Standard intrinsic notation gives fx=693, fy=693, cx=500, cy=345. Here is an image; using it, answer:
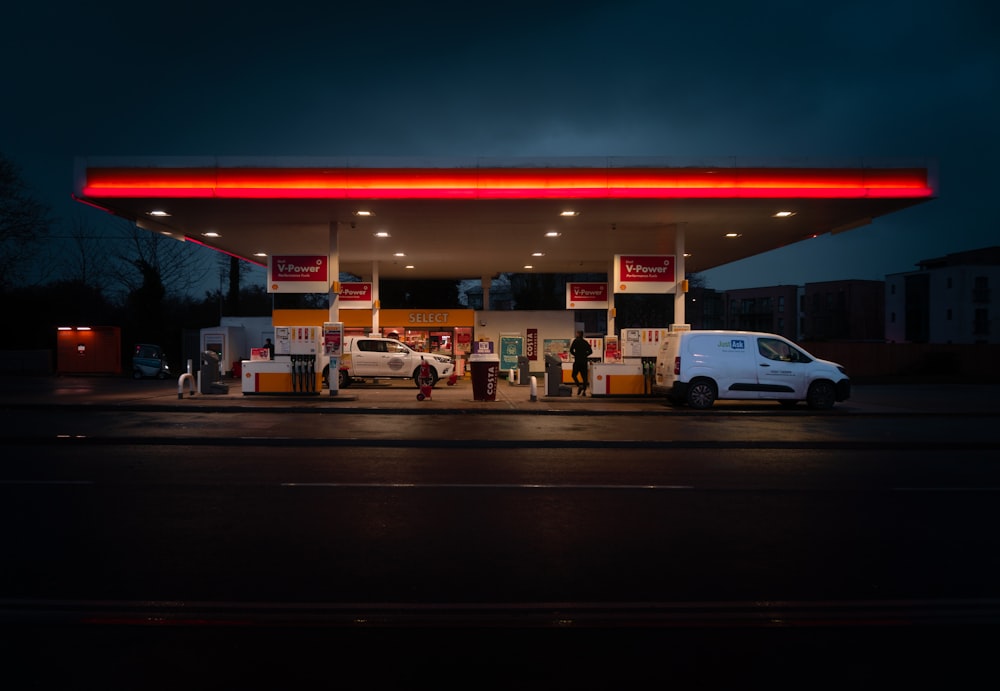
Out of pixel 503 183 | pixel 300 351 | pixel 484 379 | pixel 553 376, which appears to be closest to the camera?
pixel 503 183

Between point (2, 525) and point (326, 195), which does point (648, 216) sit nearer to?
point (326, 195)

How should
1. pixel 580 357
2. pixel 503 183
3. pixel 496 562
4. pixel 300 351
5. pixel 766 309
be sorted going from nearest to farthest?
pixel 496 562, pixel 503 183, pixel 300 351, pixel 580 357, pixel 766 309

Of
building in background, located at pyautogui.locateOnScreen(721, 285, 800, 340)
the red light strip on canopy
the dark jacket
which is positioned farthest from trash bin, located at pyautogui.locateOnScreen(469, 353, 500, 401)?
building in background, located at pyautogui.locateOnScreen(721, 285, 800, 340)

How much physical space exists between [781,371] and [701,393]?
205cm

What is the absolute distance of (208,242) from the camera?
82.8 ft

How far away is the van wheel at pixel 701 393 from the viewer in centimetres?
1722

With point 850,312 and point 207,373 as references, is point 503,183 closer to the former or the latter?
point 207,373

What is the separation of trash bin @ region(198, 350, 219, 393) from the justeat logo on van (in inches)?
556

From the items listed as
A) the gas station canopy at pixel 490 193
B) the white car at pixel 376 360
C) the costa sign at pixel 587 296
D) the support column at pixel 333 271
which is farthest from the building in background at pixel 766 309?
the support column at pixel 333 271

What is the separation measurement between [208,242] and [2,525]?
20570 millimetres

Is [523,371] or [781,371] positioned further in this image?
[523,371]

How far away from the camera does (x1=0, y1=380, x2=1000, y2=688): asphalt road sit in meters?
3.79

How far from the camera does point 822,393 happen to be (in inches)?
683

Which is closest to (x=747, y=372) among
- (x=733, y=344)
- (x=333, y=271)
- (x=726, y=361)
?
(x=726, y=361)
